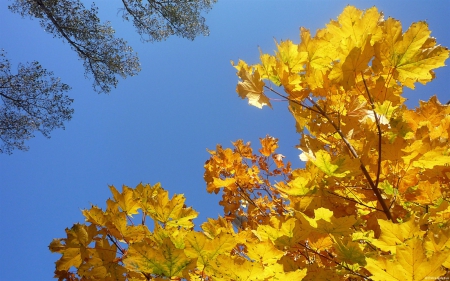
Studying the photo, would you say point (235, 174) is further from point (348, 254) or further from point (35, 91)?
point (35, 91)

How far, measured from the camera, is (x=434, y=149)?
0.82 m

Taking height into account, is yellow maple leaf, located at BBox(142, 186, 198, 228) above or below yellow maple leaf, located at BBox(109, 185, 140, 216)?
below

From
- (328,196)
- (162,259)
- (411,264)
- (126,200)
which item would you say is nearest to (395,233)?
(411,264)

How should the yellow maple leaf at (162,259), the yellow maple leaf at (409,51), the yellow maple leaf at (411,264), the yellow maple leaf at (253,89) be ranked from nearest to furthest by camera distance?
the yellow maple leaf at (411,264) → the yellow maple leaf at (162,259) → the yellow maple leaf at (409,51) → the yellow maple leaf at (253,89)

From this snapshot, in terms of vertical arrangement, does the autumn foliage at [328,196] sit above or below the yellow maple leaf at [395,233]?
above

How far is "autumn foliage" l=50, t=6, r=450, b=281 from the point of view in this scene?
68 cm

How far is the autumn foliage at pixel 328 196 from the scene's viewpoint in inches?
26.7

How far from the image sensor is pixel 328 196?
2.91 ft

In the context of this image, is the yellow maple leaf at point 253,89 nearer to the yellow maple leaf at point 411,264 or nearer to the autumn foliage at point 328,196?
the autumn foliage at point 328,196

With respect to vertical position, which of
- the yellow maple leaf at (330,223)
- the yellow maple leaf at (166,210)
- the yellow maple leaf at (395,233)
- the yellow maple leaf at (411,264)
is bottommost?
the yellow maple leaf at (411,264)

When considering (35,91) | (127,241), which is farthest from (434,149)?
(35,91)

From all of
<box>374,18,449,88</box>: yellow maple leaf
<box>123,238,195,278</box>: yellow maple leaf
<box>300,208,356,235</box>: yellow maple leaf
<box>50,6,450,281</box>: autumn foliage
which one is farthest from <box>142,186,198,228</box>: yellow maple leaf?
<box>374,18,449,88</box>: yellow maple leaf

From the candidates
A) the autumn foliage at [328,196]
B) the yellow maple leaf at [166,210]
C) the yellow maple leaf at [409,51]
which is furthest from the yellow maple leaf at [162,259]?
the yellow maple leaf at [409,51]

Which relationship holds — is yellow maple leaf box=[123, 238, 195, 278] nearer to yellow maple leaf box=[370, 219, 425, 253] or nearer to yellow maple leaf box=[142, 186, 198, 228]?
yellow maple leaf box=[142, 186, 198, 228]
